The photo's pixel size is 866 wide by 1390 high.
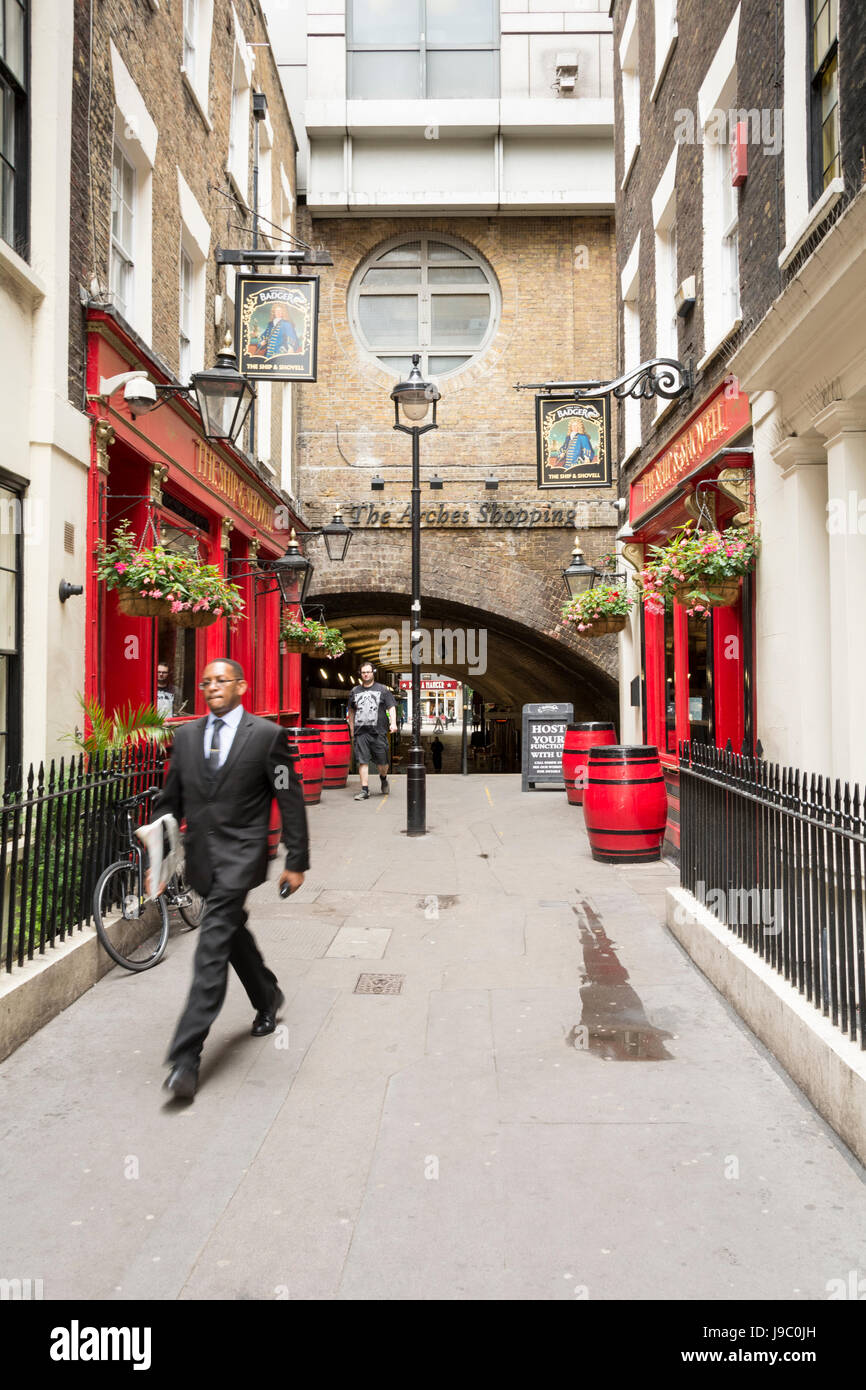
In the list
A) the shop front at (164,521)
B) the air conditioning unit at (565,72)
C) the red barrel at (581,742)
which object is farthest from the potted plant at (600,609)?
the air conditioning unit at (565,72)

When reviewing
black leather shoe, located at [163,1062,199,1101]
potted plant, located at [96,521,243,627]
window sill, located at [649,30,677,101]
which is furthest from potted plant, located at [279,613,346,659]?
black leather shoe, located at [163,1062,199,1101]

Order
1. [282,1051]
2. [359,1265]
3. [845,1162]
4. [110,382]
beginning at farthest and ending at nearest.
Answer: [110,382] < [282,1051] < [845,1162] < [359,1265]

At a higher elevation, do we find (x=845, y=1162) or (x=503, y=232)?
(x=503, y=232)

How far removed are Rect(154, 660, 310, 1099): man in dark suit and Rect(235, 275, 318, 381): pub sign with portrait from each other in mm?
7576

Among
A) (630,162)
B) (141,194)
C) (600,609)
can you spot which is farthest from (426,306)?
(141,194)

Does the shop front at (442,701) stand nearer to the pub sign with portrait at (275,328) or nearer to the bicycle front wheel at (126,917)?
the pub sign with portrait at (275,328)

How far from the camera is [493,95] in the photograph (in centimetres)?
1831

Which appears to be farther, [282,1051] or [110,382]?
[110,382]

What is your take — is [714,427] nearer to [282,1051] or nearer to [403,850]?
[403,850]

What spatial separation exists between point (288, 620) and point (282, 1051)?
11.9m

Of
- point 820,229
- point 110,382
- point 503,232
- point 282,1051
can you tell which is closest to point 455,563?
point 503,232

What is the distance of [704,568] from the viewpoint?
7738 mm

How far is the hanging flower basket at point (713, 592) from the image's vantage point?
790cm

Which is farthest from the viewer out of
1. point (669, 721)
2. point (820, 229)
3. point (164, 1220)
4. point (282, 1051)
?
point (669, 721)
